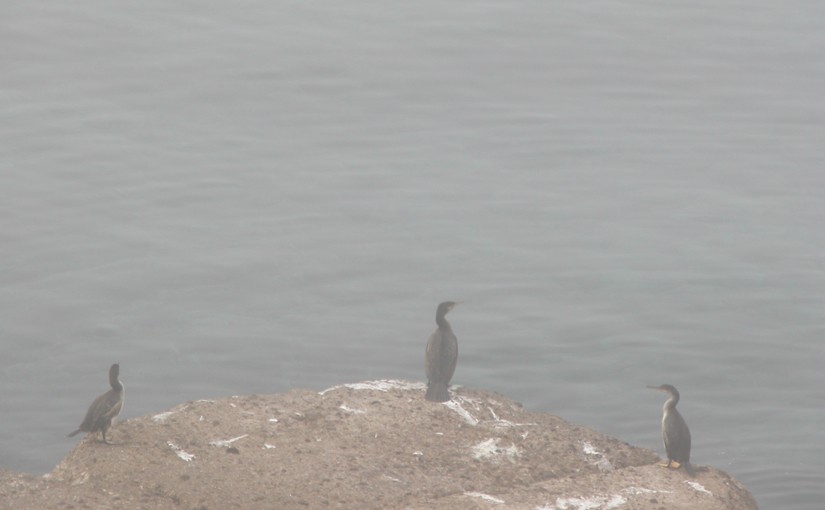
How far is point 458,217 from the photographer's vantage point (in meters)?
29.4

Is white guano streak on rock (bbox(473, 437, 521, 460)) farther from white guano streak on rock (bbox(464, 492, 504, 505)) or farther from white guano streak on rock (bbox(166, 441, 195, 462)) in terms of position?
white guano streak on rock (bbox(166, 441, 195, 462))

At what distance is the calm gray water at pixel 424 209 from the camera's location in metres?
23.2

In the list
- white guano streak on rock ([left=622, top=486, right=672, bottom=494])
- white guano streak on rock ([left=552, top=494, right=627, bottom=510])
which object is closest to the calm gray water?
white guano streak on rock ([left=622, top=486, right=672, bottom=494])

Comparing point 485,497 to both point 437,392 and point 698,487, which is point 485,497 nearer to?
point 698,487

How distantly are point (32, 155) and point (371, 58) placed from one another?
10529 millimetres

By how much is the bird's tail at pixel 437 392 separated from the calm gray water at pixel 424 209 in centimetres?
575

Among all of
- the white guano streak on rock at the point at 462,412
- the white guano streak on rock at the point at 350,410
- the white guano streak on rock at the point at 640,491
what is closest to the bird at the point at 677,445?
the white guano streak on rock at the point at 640,491

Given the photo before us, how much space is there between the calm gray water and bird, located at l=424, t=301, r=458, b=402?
18.0 feet

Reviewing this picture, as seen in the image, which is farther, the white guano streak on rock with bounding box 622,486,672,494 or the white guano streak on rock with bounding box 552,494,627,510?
the white guano streak on rock with bounding box 622,486,672,494

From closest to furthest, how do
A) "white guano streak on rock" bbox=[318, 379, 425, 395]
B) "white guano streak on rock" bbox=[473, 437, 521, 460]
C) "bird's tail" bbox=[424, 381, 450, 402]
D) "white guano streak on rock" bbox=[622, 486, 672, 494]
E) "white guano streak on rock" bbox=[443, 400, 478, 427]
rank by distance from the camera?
1. "white guano streak on rock" bbox=[622, 486, 672, 494]
2. "white guano streak on rock" bbox=[473, 437, 521, 460]
3. "white guano streak on rock" bbox=[443, 400, 478, 427]
4. "bird's tail" bbox=[424, 381, 450, 402]
5. "white guano streak on rock" bbox=[318, 379, 425, 395]

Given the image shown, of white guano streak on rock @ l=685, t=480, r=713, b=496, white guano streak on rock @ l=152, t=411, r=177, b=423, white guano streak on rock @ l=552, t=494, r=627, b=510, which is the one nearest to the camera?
white guano streak on rock @ l=552, t=494, r=627, b=510

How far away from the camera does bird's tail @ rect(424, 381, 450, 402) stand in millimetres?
15969

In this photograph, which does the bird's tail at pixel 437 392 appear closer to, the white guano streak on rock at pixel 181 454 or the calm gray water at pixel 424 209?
the white guano streak on rock at pixel 181 454

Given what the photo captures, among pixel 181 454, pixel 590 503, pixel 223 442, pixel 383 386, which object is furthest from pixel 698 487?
pixel 181 454
